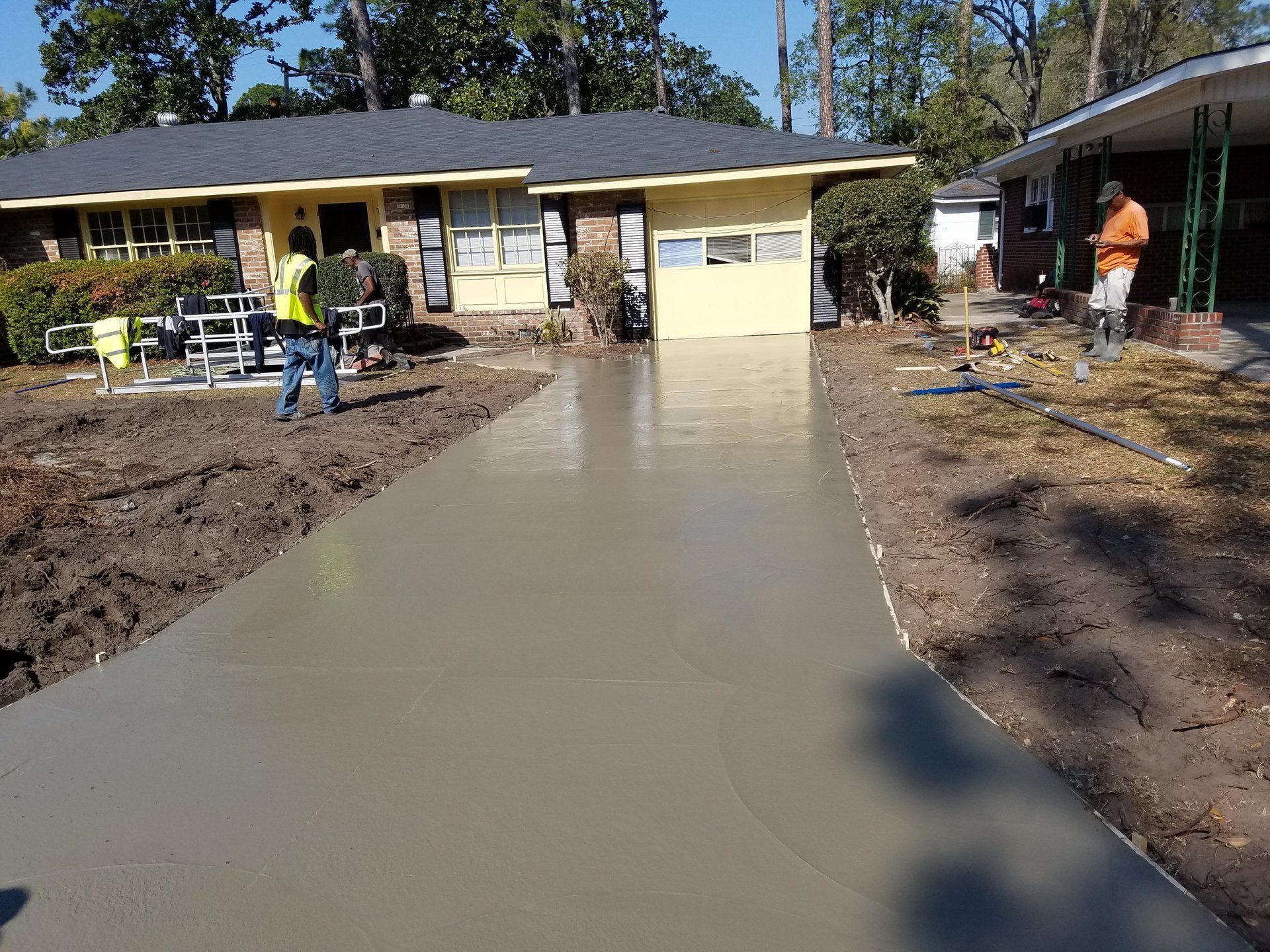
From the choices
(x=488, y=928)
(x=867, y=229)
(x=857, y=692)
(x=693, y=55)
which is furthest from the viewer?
(x=693, y=55)

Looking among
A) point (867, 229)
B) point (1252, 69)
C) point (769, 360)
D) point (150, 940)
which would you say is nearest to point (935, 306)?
point (867, 229)

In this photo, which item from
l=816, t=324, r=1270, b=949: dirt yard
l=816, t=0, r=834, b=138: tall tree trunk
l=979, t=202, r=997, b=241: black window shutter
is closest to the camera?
l=816, t=324, r=1270, b=949: dirt yard

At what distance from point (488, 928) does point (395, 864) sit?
0.43 metres

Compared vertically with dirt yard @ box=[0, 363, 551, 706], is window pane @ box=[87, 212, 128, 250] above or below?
above

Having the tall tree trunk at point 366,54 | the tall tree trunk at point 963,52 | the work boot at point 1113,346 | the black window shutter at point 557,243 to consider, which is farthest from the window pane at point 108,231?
the tall tree trunk at point 963,52

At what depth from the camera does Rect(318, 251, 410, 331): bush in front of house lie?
14719mm

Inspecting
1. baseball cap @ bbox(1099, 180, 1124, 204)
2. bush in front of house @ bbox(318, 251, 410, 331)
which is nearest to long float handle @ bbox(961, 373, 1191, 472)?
baseball cap @ bbox(1099, 180, 1124, 204)

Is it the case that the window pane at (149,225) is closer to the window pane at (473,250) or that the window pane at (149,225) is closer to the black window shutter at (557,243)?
the window pane at (473,250)

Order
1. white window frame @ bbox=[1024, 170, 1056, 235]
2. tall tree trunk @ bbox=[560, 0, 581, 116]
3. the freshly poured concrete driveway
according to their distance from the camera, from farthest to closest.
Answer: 1. tall tree trunk @ bbox=[560, 0, 581, 116]
2. white window frame @ bbox=[1024, 170, 1056, 235]
3. the freshly poured concrete driveway

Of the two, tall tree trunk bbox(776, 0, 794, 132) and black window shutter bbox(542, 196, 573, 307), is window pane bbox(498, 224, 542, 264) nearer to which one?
black window shutter bbox(542, 196, 573, 307)

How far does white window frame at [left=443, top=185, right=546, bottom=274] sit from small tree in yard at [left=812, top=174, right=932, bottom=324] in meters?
4.90

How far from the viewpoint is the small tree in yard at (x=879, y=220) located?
14.4m

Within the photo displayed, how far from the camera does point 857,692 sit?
377cm

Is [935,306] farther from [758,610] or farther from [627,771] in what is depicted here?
[627,771]
